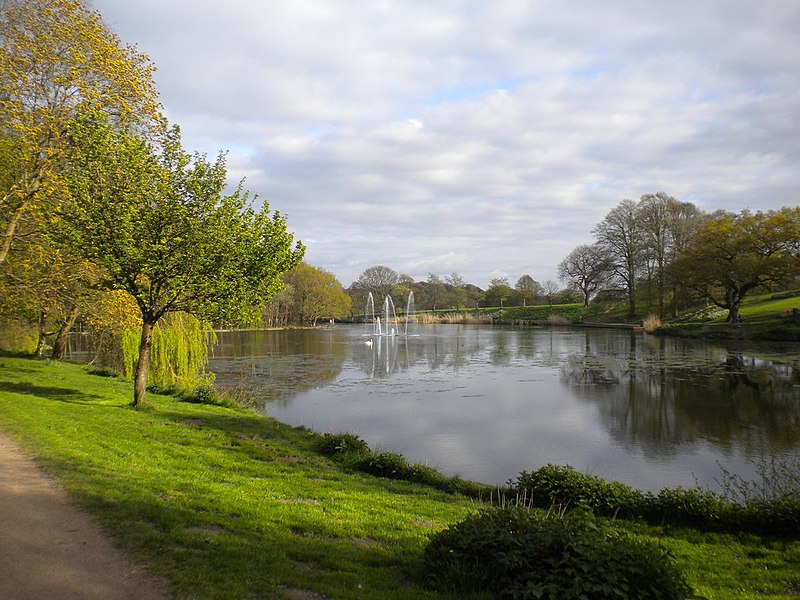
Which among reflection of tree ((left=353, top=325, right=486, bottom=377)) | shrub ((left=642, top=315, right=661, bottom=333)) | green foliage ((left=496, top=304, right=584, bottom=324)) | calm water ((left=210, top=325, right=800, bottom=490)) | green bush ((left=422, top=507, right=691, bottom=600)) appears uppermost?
green foliage ((left=496, top=304, right=584, bottom=324))

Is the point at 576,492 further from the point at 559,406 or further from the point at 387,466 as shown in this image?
the point at 559,406

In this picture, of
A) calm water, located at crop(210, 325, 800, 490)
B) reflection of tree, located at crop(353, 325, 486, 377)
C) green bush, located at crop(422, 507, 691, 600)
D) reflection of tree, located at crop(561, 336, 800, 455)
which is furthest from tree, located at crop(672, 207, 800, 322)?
green bush, located at crop(422, 507, 691, 600)

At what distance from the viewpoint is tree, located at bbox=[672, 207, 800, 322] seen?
42.6 metres

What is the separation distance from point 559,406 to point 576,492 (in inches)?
411

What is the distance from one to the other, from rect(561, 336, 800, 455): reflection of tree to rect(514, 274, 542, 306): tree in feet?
241

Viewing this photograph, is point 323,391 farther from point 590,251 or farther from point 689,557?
point 590,251

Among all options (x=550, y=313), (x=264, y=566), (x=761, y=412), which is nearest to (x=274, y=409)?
(x=264, y=566)

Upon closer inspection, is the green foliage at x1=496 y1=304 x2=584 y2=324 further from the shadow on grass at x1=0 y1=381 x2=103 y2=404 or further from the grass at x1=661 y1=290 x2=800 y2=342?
the shadow on grass at x1=0 y1=381 x2=103 y2=404

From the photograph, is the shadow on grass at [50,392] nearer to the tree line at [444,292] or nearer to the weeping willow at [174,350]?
the weeping willow at [174,350]

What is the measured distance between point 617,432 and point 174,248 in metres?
13.6

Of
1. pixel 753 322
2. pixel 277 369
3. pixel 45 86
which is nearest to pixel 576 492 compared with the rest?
pixel 45 86

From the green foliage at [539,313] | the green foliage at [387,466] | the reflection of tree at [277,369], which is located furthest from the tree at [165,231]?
the green foliage at [539,313]

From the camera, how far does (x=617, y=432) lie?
50.3 feet

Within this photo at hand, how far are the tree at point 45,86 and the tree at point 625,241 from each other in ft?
189
